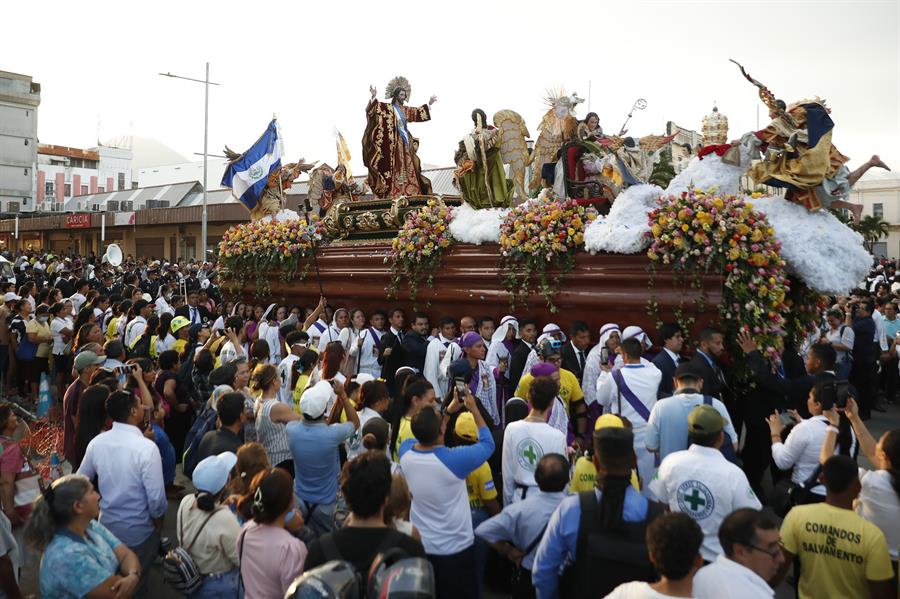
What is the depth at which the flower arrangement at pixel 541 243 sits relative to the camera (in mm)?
8172

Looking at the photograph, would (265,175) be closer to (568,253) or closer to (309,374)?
(568,253)

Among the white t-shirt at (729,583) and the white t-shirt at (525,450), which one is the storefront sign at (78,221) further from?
the white t-shirt at (729,583)

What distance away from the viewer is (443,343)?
318 inches

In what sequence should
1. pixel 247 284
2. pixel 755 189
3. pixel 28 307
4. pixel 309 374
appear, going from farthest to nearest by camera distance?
pixel 247 284 → pixel 28 307 → pixel 755 189 → pixel 309 374

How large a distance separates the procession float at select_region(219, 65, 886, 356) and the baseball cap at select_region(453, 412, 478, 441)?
3.68 metres

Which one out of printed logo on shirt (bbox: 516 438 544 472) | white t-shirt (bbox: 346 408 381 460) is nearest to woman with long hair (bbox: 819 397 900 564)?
printed logo on shirt (bbox: 516 438 544 472)

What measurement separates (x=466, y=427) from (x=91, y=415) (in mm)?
2765

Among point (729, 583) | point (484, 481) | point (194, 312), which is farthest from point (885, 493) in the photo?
point (194, 312)

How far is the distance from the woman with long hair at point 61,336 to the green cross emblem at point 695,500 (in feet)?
31.3

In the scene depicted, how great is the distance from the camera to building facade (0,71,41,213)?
56.1m

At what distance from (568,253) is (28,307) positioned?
8492mm

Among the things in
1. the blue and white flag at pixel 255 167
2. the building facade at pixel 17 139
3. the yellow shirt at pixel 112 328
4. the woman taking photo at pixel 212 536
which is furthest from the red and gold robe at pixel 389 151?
the building facade at pixel 17 139

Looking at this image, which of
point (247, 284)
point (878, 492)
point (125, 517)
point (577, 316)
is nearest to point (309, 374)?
point (125, 517)

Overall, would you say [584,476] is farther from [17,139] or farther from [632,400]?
[17,139]
